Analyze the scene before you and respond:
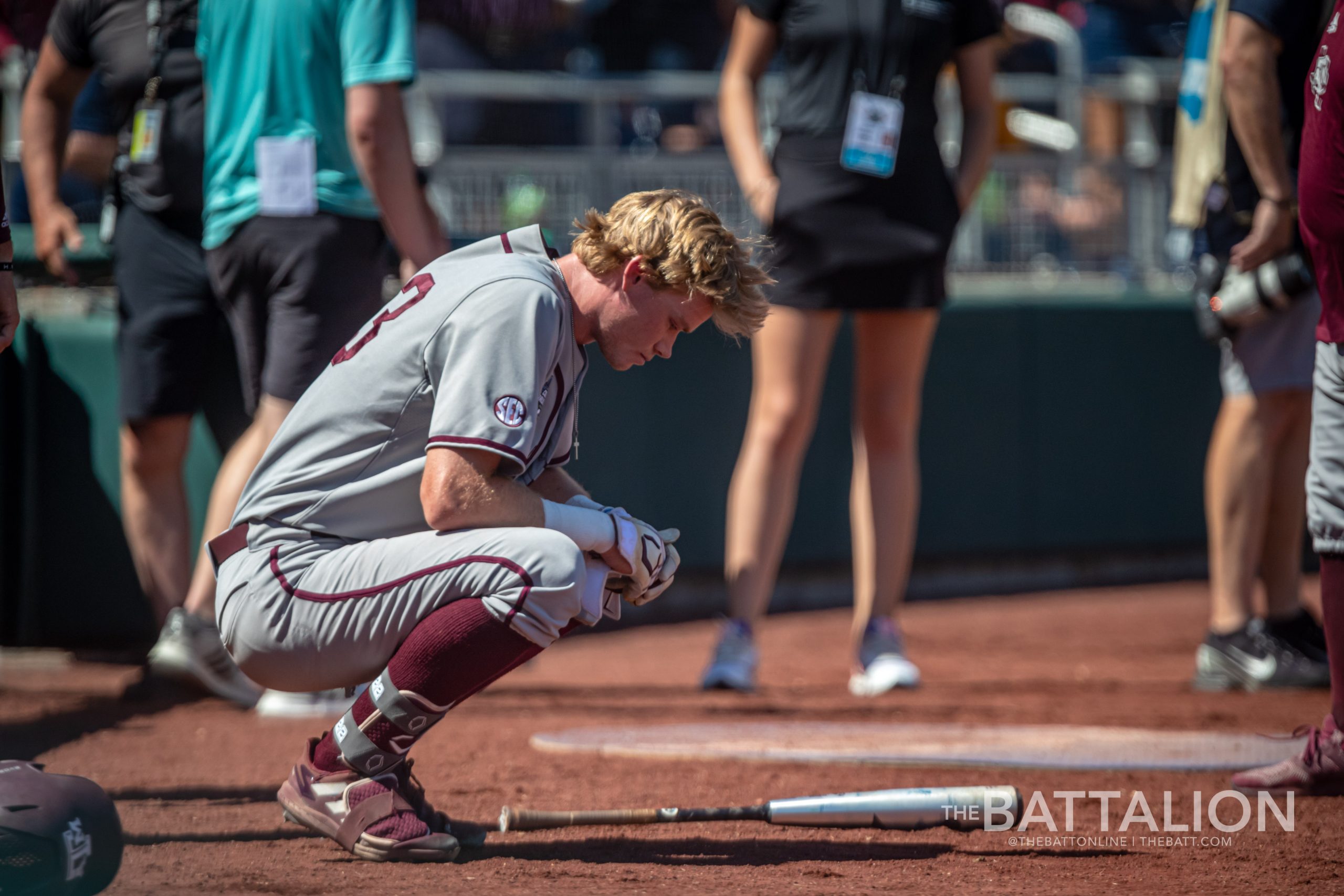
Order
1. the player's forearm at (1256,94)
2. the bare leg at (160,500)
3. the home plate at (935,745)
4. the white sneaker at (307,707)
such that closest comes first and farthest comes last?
the home plate at (935,745) < the player's forearm at (1256,94) < the white sneaker at (307,707) < the bare leg at (160,500)

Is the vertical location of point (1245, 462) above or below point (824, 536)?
above

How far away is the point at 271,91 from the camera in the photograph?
13.4 ft

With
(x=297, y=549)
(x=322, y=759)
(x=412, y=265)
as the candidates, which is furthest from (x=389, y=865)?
(x=412, y=265)

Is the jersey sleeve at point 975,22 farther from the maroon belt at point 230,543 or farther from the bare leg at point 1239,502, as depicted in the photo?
the maroon belt at point 230,543

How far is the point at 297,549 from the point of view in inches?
104

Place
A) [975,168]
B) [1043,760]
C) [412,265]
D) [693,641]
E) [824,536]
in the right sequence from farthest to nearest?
[824,536]
[693,641]
[975,168]
[412,265]
[1043,760]

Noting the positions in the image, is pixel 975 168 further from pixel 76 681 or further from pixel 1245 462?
pixel 76 681

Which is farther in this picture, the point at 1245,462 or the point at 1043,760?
the point at 1245,462

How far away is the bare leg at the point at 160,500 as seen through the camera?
14.5 ft

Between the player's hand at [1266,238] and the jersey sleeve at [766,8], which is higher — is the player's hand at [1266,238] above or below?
below

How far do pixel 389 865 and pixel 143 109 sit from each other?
103 inches

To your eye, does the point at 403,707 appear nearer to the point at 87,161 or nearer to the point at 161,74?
the point at 161,74

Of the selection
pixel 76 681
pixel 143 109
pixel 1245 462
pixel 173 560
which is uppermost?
pixel 143 109

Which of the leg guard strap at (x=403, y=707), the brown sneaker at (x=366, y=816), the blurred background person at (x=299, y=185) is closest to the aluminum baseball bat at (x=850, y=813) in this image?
the brown sneaker at (x=366, y=816)
